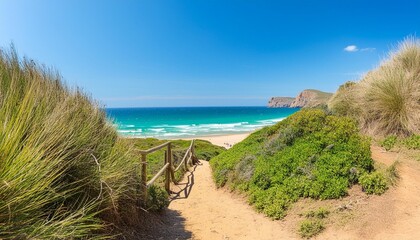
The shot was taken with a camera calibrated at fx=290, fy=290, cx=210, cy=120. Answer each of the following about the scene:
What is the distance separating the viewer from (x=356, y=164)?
589 cm

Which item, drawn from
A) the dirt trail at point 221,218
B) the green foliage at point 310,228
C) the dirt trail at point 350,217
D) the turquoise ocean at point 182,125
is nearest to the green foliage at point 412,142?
the dirt trail at point 350,217

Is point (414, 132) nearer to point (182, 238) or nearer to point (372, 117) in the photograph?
point (372, 117)

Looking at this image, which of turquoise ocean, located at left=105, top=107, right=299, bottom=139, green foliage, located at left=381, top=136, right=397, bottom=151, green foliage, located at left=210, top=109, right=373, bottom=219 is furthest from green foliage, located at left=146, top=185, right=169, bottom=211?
green foliage, located at left=381, top=136, right=397, bottom=151

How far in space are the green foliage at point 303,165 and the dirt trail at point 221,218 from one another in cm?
29

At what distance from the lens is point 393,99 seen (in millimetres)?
7801

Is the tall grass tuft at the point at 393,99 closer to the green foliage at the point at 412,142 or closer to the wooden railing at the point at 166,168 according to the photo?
the green foliage at the point at 412,142

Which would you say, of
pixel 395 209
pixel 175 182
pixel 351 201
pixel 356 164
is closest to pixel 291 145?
pixel 356 164

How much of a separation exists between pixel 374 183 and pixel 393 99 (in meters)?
3.54

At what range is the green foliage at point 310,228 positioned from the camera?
4645 mm

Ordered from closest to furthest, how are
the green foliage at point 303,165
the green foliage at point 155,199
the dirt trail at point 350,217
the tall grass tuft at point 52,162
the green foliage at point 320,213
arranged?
the tall grass tuft at point 52,162 → the dirt trail at point 350,217 → the green foliage at point 320,213 → the green foliage at point 155,199 → the green foliage at point 303,165

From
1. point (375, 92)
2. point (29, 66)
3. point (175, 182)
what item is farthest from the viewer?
point (175, 182)

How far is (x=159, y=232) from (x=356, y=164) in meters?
4.08

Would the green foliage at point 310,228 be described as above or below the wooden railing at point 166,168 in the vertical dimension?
below

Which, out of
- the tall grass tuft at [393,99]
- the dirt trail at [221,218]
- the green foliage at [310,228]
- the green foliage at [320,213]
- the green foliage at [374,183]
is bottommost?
the dirt trail at [221,218]
